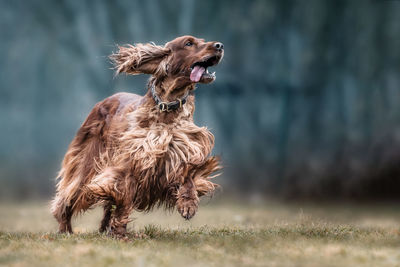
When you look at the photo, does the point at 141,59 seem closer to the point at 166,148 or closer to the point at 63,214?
the point at 166,148

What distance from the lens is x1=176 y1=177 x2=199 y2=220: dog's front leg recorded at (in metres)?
4.34

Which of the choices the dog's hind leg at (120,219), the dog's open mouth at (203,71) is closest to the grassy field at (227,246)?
the dog's hind leg at (120,219)

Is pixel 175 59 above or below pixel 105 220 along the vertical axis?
above

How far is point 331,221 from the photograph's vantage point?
5.30 meters

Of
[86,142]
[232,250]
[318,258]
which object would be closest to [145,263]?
[232,250]

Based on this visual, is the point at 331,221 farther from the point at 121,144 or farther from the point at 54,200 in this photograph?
the point at 54,200

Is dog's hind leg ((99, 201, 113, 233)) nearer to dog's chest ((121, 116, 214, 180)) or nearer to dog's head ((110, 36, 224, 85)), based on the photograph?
dog's chest ((121, 116, 214, 180))

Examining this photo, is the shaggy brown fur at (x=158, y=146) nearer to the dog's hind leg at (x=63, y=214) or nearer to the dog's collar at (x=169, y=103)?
the dog's collar at (x=169, y=103)

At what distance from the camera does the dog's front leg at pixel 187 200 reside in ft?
14.2

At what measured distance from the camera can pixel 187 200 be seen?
439cm

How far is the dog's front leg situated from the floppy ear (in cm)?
96

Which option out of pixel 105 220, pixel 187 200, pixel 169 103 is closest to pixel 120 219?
pixel 187 200

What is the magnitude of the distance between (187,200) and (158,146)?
47cm

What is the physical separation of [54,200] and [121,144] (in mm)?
1151
